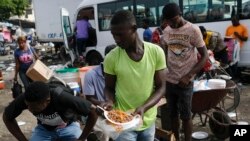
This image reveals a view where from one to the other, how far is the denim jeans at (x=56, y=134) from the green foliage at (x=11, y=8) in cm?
3996

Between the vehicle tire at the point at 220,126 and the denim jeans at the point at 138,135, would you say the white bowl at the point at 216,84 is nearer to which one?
the vehicle tire at the point at 220,126

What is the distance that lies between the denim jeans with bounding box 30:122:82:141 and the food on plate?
3.00 feet

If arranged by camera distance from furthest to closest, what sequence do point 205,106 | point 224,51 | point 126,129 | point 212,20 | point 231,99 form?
point 212,20
point 224,51
point 231,99
point 205,106
point 126,129

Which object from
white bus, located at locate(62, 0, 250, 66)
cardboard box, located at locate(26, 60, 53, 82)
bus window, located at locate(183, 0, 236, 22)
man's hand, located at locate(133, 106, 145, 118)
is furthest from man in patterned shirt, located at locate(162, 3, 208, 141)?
bus window, located at locate(183, 0, 236, 22)

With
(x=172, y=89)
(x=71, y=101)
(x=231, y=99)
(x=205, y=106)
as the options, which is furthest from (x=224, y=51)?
(x=71, y=101)

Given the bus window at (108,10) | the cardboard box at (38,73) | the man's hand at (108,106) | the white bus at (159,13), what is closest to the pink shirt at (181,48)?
the man's hand at (108,106)

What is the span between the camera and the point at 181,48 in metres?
4.34

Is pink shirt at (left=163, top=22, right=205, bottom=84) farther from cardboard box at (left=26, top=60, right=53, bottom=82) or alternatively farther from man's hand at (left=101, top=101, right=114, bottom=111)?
cardboard box at (left=26, top=60, right=53, bottom=82)

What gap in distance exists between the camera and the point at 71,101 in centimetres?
336

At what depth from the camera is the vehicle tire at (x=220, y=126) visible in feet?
17.0

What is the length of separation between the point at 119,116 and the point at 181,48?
175cm

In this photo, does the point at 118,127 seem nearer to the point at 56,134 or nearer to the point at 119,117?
the point at 119,117

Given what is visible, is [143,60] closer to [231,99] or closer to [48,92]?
[48,92]

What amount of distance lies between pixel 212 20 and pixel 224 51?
1253 mm
